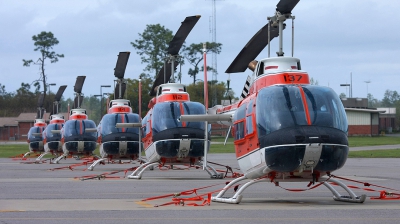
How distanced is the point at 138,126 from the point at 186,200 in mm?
11993

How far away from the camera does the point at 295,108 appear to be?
41.4 ft

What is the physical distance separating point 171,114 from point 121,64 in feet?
31.2

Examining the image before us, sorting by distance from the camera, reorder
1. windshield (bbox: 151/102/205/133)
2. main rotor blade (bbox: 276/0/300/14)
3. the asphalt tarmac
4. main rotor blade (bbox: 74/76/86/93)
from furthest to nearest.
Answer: main rotor blade (bbox: 74/76/86/93), windshield (bbox: 151/102/205/133), main rotor blade (bbox: 276/0/300/14), the asphalt tarmac

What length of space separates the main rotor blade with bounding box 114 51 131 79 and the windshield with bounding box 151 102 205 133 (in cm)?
779

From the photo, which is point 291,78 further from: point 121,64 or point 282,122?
point 121,64

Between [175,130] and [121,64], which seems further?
[121,64]

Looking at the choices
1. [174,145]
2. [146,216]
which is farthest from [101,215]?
[174,145]

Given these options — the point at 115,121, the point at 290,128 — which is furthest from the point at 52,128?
the point at 290,128

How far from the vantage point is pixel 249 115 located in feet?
45.2

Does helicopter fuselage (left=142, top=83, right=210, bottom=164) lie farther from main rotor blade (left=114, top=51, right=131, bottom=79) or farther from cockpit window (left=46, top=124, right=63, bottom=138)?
cockpit window (left=46, top=124, right=63, bottom=138)

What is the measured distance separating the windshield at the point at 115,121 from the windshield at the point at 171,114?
5784 mm

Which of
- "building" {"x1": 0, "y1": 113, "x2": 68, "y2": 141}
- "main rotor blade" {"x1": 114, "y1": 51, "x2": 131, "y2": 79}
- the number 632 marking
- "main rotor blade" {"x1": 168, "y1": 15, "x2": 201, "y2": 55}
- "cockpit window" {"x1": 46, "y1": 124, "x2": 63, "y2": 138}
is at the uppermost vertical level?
"main rotor blade" {"x1": 168, "y1": 15, "x2": 201, "y2": 55}

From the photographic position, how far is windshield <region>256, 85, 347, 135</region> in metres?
12.5

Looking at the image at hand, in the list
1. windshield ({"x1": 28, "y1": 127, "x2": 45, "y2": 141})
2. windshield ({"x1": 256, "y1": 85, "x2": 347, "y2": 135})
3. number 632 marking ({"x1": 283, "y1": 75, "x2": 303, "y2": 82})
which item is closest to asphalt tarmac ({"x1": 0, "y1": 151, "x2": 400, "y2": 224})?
windshield ({"x1": 256, "y1": 85, "x2": 347, "y2": 135})
